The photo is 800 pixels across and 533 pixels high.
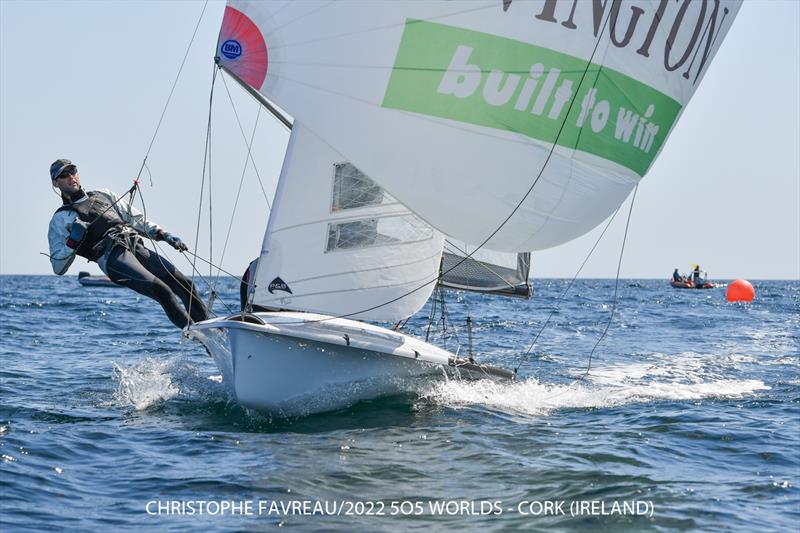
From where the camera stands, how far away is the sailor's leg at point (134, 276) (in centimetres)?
832

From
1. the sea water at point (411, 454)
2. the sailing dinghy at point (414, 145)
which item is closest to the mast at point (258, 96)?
the sailing dinghy at point (414, 145)

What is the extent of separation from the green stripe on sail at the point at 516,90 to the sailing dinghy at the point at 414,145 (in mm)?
14

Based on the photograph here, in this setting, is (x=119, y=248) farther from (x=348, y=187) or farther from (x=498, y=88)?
(x=498, y=88)

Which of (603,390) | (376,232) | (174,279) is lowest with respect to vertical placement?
(603,390)

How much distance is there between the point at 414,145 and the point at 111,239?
3.20 m

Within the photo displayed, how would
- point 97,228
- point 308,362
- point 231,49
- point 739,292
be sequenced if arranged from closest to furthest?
point 231,49 < point 308,362 < point 97,228 < point 739,292

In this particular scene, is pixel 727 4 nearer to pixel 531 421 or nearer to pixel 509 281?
pixel 509 281

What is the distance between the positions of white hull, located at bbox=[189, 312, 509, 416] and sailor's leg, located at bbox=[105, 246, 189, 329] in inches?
23.2

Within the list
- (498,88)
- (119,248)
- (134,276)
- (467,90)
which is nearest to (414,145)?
(467,90)

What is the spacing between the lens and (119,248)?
333 inches

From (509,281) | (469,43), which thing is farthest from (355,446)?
(509,281)

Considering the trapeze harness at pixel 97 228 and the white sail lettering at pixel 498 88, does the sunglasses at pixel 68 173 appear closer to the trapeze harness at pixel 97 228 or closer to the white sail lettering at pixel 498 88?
the trapeze harness at pixel 97 228

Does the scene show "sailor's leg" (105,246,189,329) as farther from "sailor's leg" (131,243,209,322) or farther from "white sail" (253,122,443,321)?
"white sail" (253,122,443,321)

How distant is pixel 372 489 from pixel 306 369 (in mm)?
2224
